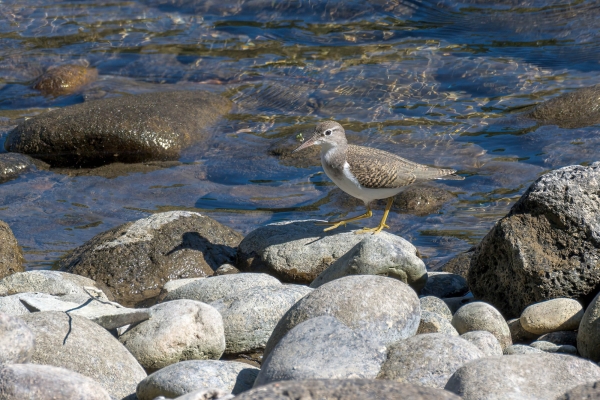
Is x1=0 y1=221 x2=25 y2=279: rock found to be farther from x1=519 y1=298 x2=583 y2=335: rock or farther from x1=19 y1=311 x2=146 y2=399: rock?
x1=519 y1=298 x2=583 y2=335: rock

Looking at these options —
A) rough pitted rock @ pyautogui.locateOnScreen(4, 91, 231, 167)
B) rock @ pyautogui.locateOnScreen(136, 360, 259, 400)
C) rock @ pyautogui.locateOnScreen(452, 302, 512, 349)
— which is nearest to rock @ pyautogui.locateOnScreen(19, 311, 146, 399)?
rock @ pyautogui.locateOnScreen(136, 360, 259, 400)

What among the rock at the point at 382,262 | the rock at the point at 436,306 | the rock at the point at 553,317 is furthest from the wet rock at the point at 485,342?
the rock at the point at 382,262

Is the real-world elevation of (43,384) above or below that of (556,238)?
above

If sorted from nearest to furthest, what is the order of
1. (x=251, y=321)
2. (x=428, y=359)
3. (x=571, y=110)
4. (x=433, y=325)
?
(x=428, y=359)
(x=433, y=325)
(x=251, y=321)
(x=571, y=110)

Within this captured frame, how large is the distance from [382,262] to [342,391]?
117 inches

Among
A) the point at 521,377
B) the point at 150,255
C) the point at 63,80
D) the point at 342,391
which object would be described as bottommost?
the point at 150,255

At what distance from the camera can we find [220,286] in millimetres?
5883

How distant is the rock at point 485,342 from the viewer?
15.5 feet

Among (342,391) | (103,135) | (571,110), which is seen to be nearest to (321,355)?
(342,391)

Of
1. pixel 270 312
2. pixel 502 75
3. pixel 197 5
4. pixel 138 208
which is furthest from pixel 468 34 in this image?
pixel 270 312

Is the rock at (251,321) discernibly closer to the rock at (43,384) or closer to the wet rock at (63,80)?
the rock at (43,384)

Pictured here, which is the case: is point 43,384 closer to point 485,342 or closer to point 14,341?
point 14,341

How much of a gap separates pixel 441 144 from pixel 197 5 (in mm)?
6916

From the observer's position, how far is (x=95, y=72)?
13953 mm
